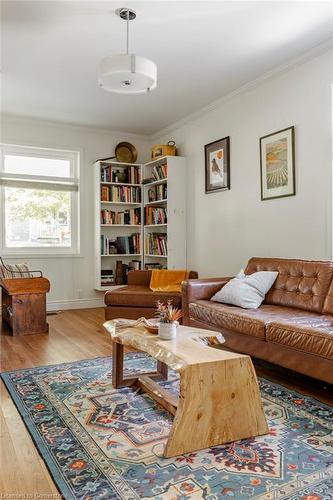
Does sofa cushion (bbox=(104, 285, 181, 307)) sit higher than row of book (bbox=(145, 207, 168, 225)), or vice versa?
row of book (bbox=(145, 207, 168, 225))

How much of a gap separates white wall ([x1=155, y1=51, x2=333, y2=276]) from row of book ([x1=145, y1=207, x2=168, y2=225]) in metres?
0.40

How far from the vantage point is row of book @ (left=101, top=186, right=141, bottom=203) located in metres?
5.67

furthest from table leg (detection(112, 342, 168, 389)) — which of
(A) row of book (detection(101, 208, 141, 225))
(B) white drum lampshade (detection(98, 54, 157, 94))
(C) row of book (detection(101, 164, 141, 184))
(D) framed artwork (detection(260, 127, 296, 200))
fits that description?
(C) row of book (detection(101, 164, 141, 184))

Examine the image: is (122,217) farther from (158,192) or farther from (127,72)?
(127,72)

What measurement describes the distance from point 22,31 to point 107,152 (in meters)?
2.85

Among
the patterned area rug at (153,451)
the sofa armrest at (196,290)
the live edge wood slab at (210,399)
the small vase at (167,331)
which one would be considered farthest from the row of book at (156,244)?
the live edge wood slab at (210,399)

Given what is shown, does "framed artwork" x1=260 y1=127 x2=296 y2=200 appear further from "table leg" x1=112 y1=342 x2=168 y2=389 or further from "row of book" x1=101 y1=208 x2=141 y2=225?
"row of book" x1=101 y1=208 x2=141 y2=225

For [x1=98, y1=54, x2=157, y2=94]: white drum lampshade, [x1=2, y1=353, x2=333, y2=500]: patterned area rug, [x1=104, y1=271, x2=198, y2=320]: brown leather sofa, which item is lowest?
[x1=2, y1=353, x2=333, y2=500]: patterned area rug

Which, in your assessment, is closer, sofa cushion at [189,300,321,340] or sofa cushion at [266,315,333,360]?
sofa cushion at [266,315,333,360]

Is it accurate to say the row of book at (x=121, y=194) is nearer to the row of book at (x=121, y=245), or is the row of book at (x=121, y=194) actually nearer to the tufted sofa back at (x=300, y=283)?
the row of book at (x=121, y=245)

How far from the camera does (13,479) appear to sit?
5.29 ft

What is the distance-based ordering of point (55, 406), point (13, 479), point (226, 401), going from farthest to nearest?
point (55, 406)
point (226, 401)
point (13, 479)

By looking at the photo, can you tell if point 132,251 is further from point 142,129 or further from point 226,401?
point 226,401

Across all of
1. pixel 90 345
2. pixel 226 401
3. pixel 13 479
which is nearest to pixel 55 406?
pixel 13 479
